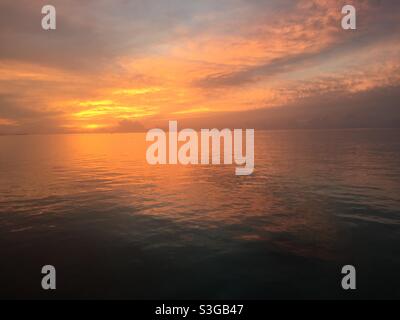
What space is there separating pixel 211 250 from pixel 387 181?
3401 cm

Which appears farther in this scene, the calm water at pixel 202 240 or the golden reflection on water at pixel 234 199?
the golden reflection on water at pixel 234 199

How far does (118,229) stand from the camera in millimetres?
24375

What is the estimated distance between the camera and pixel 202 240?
2203 cm

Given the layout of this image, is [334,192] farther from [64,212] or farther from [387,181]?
[64,212]

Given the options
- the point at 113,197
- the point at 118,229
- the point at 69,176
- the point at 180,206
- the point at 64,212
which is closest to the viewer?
the point at 118,229

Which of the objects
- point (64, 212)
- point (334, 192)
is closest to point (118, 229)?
point (64, 212)

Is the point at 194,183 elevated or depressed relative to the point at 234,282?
elevated

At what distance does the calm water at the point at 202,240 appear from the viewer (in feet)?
→ 53.0

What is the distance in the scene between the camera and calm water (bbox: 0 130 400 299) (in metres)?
16.2

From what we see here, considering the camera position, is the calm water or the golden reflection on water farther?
the golden reflection on water

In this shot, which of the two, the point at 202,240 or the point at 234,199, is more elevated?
the point at 234,199

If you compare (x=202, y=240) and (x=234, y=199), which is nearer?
(x=202, y=240)
